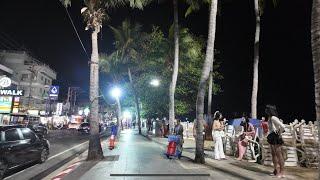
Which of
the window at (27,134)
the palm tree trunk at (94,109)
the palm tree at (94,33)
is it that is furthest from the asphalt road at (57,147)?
the palm tree at (94,33)

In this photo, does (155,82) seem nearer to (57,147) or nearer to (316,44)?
(57,147)

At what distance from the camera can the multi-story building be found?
8275 centimetres

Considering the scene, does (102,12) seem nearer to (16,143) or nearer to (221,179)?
(16,143)

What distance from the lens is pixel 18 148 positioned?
1266 centimetres

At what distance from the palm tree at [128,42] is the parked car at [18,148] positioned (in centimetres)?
3466

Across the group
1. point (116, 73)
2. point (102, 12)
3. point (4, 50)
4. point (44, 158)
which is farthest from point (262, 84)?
point (4, 50)

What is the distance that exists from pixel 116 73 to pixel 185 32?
2226 centimetres

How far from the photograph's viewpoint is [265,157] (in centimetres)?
1416

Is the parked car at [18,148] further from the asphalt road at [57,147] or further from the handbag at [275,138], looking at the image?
the handbag at [275,138]

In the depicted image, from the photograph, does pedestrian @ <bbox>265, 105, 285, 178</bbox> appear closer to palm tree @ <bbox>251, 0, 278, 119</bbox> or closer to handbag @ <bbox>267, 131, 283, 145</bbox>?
handbag @ <bbox>267, 131, 283, 145</bbox>

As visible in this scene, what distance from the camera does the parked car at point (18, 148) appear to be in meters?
11.5

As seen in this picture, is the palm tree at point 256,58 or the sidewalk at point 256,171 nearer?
the sidewalk at point 256,171

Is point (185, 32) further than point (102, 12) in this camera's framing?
Yes

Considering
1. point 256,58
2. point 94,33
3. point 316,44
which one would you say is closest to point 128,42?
point 256,58
